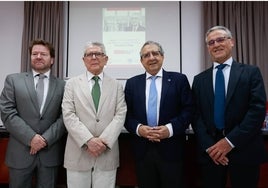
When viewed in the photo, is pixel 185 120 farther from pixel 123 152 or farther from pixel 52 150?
pixel 52 150

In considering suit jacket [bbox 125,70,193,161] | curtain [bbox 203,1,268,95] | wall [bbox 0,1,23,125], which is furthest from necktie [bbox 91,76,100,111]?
wall [bbox 0,1,23,125]

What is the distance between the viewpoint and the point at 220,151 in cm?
180

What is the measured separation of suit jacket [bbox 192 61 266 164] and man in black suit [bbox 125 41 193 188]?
0.17 meters

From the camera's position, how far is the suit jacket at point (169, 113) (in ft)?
6.49

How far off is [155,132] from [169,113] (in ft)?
0.69

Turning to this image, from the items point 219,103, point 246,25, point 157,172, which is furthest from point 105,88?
point 246,25

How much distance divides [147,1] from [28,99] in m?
2.53

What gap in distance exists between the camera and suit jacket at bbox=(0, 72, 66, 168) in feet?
6.72

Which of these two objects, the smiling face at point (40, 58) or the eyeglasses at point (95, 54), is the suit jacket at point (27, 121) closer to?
the smiling face at point (40, 58)

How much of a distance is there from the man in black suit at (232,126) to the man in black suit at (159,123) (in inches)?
6.6

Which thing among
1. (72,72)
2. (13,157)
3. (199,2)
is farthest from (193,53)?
(13,157)

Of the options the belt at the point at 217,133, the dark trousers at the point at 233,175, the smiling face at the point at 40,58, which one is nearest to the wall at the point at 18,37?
the smiling face at the point at 40,58

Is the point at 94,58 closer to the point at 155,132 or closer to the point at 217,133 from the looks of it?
the point at 155,132

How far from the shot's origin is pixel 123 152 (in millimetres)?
2533
